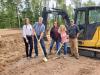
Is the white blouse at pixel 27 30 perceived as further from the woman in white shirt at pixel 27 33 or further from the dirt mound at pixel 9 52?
the dirt mound at pixel 9 52

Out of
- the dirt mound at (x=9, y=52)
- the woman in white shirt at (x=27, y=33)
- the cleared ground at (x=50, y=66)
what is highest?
the woman in white shirt at (x=27, y=33)

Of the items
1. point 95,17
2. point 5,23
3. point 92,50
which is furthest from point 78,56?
point 5,23

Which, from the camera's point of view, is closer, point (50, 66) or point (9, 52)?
point (50, 66)

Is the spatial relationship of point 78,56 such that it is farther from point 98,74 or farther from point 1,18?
point 1,18

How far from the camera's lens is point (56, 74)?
1209 cm

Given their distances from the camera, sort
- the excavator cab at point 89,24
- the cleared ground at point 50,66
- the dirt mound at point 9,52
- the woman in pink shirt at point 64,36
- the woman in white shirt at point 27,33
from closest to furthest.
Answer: the cleared ground at point 50,66
the woman in white shirt at point 27,33
the dirt mound at point 9,52
the woman in pink shirt at point 64,36
the excavator cab at point 89,24

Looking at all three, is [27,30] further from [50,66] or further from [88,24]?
[88,24]

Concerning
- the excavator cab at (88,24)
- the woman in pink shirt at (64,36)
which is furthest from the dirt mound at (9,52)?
the excavator cab at (88,24)

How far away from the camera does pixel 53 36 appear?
16078 mm

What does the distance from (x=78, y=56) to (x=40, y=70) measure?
3.40m

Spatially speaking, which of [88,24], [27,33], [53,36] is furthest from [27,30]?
[88,24]

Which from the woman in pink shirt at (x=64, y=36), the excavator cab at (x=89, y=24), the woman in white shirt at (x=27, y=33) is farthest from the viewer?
the excavator cab at (x=89, y=24)

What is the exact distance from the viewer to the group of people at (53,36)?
14.5m

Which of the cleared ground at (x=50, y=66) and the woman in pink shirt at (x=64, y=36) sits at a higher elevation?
the woman in pink shirt at (x=64, y=36)
